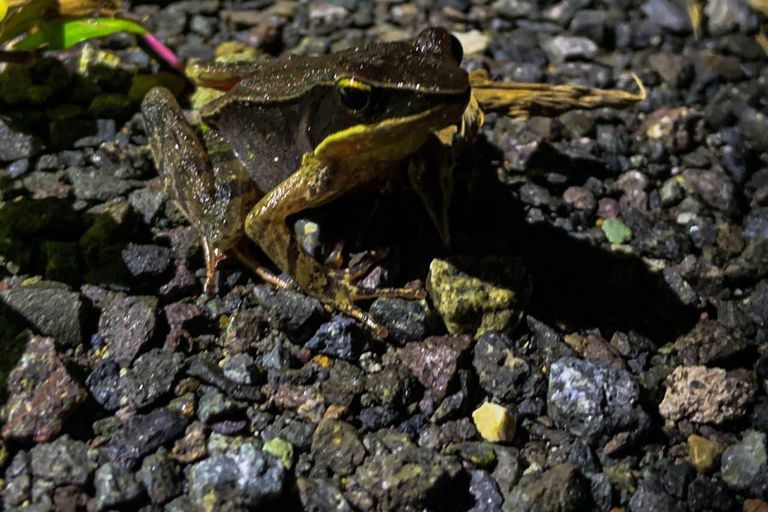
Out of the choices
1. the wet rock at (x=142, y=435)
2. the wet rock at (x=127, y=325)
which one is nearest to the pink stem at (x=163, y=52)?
the wet rock at (x=127, y=325)

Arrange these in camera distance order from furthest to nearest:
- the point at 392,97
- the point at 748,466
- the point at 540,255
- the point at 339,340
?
the point at 540,255 → the point at 339,340 → the point at 392,97 → the point at 748,466

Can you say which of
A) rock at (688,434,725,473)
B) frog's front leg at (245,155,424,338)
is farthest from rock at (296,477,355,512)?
rock at (688,434,725,473)

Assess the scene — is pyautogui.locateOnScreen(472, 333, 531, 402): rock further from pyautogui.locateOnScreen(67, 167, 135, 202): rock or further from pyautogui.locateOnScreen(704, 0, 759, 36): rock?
pyautogui.locateOnScreen(704, 0, 759, 36): rock

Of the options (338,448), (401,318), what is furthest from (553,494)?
(401,318)

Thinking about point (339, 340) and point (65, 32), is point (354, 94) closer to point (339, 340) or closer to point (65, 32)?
point (339, 340)

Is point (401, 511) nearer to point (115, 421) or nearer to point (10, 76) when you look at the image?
point (115, 421)

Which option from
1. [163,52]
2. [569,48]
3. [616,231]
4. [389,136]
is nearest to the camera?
[389,136]
